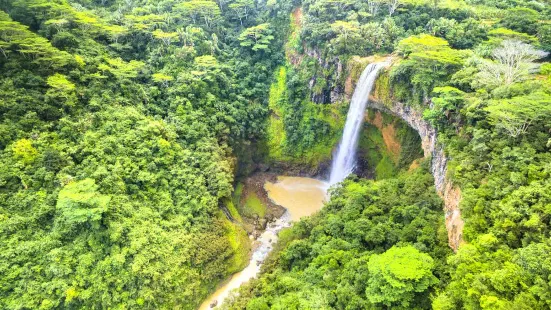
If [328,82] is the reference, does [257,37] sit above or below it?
above

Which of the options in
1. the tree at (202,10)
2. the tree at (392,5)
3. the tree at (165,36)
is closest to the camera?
the tree at (392,5)

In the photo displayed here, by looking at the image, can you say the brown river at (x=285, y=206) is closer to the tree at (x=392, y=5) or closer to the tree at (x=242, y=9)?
the tree at (x=392, y=5)

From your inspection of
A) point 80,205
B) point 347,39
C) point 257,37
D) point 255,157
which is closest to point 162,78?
point 255,157

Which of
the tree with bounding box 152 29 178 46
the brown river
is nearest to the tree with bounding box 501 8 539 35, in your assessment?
the brown river

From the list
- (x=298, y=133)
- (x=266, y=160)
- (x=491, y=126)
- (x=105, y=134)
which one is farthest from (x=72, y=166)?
(x=491, y=126)

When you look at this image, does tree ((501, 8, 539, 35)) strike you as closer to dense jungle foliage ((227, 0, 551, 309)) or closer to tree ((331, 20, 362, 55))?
dense jungle foliage ((227, 0, 551, 309))

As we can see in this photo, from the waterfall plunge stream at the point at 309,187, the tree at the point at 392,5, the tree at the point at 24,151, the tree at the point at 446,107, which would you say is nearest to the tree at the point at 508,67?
the tree at the point at 446,107

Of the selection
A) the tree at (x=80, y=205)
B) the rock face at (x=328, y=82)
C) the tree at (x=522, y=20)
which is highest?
the tree at (x=522, y=20)

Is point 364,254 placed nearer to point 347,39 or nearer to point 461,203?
point 461,203
